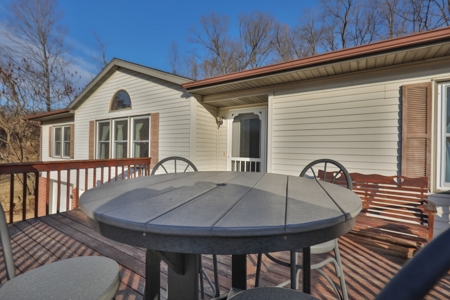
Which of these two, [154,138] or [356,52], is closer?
[356,52]

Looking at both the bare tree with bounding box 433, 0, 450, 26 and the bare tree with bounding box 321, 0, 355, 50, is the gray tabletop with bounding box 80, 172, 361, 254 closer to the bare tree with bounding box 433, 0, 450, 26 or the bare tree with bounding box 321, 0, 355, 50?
the bare tree with bounding box 433, 0, 450, 26

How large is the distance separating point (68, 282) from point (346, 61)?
358 centimetres

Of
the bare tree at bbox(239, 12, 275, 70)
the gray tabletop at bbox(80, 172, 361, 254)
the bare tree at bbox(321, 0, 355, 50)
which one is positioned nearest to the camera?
the gray tabletop at bbox(80, 172, 361, 254)

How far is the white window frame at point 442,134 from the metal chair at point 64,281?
151 inches

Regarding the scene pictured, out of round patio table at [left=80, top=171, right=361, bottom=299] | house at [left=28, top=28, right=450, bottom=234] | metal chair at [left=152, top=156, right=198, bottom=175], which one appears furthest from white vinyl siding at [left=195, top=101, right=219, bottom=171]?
round patio table at [left=80, top=171, right=361, bottom=299]

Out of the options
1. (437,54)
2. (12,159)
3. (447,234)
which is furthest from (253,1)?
(12,159)

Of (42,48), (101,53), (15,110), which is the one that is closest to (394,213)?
(15,110)

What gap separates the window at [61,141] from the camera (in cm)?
804

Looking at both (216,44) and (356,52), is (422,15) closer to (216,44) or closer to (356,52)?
(356,52)

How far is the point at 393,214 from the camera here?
2754mm

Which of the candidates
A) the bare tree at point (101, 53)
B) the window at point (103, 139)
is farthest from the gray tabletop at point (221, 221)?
the bare tree at point (101, 53)

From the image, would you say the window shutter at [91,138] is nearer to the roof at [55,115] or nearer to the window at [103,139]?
the window at [103,139]

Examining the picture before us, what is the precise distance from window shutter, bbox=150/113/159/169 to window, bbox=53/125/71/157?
15.6 feet

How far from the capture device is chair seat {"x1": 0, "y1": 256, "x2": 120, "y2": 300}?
75 cm
